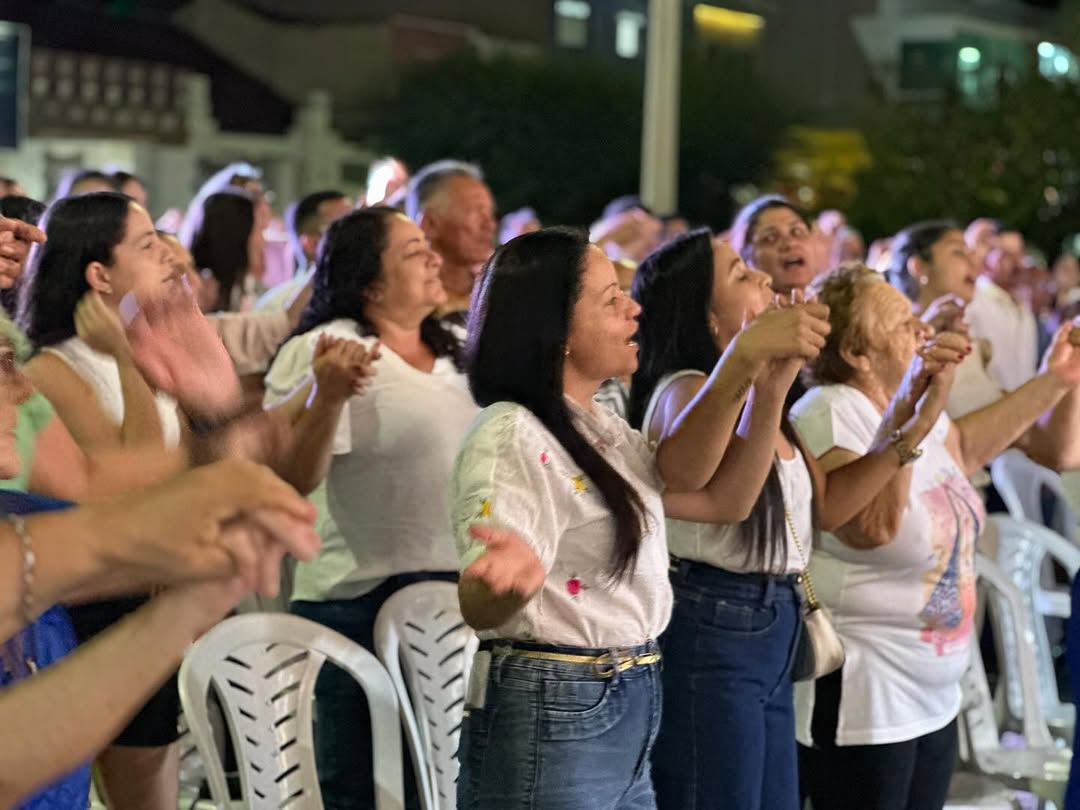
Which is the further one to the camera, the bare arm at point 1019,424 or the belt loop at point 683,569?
the bare arm at point 1019,424

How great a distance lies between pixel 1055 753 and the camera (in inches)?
184

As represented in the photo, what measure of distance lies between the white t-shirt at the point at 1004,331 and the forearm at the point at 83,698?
20.5 feet

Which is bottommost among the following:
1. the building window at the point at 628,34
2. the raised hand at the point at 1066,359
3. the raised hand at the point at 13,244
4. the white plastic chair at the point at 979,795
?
the white plastic chair at the point at 979,795

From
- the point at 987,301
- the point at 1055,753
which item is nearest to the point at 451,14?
the point at 987,301

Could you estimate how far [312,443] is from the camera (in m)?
3.49

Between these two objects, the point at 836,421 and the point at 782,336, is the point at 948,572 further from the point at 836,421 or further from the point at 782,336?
the point at 782,336

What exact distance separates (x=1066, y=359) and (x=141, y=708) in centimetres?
235

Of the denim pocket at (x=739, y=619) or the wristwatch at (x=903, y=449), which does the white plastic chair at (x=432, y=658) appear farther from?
the wristwatch at (x=903, y=449)

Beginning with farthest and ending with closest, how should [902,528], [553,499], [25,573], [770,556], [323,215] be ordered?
[323,215]
[902,528]
[770,556]
[553,499]
[25,573]

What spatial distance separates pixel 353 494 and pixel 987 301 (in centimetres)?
454

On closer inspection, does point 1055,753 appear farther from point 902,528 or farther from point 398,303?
point 398,303

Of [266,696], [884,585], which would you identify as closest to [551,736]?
[266,696]

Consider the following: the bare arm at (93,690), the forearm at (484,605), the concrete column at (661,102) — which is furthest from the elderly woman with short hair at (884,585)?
the concrete column at (661,102)

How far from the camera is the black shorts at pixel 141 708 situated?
132 inches
